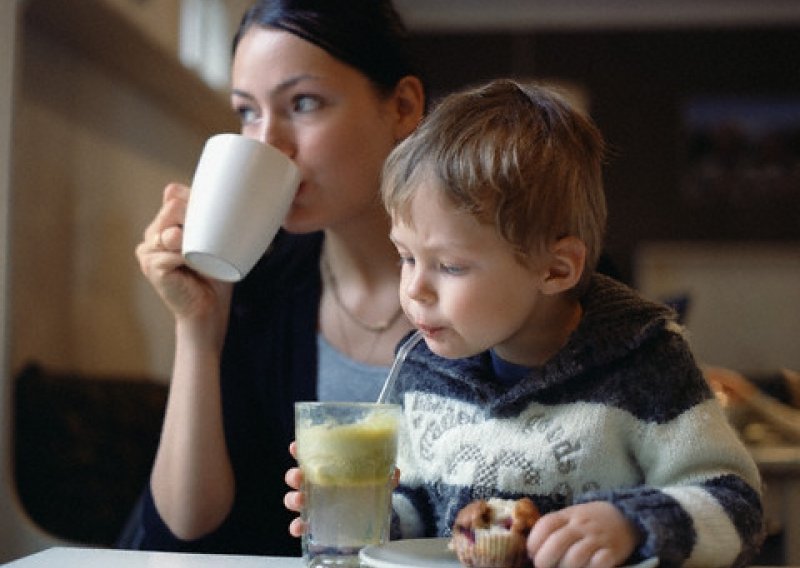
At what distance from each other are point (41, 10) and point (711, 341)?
14.1ft

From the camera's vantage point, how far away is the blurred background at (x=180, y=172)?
2.08 m

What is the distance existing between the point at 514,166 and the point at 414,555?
30 centimetres

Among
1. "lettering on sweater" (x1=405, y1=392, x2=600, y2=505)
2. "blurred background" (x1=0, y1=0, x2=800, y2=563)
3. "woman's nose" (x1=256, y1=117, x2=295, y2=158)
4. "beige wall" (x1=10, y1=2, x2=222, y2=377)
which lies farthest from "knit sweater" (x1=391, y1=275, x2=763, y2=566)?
"beige wall" (x1=10, y1=2, x2=222, y2=377)

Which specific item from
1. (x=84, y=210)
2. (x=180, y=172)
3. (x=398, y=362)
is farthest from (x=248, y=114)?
(x=180, y=172)

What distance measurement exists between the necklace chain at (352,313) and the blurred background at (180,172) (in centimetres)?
31

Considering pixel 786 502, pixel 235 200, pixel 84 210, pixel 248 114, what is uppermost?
pixel 84 210

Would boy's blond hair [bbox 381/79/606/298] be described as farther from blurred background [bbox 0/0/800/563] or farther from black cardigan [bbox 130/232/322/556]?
black cardigan [bbox 130/232/322/556]

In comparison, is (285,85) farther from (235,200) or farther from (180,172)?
(180,172)

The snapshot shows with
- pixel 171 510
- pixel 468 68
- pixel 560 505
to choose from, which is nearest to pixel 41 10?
pixel 171 510

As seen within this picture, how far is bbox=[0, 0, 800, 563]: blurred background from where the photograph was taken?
2.08 meters

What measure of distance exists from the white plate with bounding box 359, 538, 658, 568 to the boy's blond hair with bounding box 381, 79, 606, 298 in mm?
235

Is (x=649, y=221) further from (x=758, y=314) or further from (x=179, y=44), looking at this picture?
(x=179, y=44)

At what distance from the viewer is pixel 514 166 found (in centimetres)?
92

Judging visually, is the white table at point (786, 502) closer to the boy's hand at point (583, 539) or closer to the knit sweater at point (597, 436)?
the knit sweater at point (597, 436)
